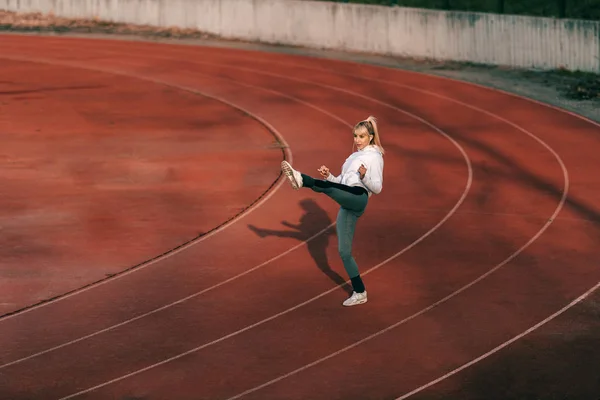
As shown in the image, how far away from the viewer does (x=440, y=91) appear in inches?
1059

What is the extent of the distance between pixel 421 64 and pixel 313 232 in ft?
50.4

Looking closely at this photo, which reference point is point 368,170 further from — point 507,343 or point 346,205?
point 507,343

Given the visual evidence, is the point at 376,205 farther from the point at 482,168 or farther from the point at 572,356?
the point at 572,356

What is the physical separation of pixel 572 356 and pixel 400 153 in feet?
31.4

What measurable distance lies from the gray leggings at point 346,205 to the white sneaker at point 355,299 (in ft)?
1.84

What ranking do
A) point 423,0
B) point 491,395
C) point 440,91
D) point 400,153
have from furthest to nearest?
point 423,0 < point 440,91 < point 400,153 < point 491,395

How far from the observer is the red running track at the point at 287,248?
11.4 m

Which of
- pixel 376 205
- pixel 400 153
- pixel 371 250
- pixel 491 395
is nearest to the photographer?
pixel 491 395

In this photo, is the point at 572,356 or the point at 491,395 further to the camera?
the point at 572,356

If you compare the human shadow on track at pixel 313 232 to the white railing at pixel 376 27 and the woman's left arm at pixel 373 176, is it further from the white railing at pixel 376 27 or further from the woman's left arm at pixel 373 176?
the white railing at pixel 376 27

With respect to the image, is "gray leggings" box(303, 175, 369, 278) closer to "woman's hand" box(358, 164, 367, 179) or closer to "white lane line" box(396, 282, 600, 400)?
"woman's hand" box(358, 164, 367, 179)

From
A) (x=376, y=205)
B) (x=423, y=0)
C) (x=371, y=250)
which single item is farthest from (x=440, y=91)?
(x=371, y=250)

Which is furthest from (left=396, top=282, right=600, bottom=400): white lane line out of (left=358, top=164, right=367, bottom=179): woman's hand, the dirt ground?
the dirt ground

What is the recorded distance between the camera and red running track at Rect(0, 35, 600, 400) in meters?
11.4
